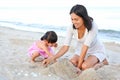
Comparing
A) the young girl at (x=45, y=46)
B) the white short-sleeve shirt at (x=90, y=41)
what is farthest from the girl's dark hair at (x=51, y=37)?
the white short-sleeve shirt at (x=90, y=41)

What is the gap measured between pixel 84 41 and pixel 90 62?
14.0 inches

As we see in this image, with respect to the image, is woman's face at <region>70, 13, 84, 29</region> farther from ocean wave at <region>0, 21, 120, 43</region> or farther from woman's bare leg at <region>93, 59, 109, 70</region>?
ocean wave at <region>0, 21, 120, 43</region>

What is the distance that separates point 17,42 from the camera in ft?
27.5

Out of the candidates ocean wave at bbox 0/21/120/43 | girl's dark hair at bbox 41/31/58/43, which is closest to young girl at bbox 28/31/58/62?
girl's dark hair at bbox 41/31/58/43

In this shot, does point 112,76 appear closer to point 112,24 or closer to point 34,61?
point 34,61

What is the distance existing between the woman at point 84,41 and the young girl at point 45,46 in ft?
0.87

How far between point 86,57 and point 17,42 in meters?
2.96

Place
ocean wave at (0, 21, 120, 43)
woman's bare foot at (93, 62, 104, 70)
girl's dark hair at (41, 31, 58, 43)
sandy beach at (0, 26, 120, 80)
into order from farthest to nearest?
ocean wave at (0, 21, 120, 43) → girl's dark hair at (41, 31, 58, 43) → woman's bare foot at (93, 62, 104, 70) → sandy beach at (0, 26, 120, 80)

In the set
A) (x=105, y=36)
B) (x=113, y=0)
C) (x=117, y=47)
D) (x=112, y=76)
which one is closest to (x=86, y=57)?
(x=112, y=76)

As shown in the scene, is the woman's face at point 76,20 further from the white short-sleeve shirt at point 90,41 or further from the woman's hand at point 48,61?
the woman's hand at point 48,61

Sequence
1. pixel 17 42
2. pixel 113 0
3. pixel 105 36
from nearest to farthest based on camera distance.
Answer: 1. pixel 17 42
2. pixel 105 36
3. pixel 113 0

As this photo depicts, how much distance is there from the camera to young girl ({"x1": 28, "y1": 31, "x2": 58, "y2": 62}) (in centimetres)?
594

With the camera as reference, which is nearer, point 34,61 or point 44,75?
point 44,75

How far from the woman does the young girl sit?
0.87 ft
